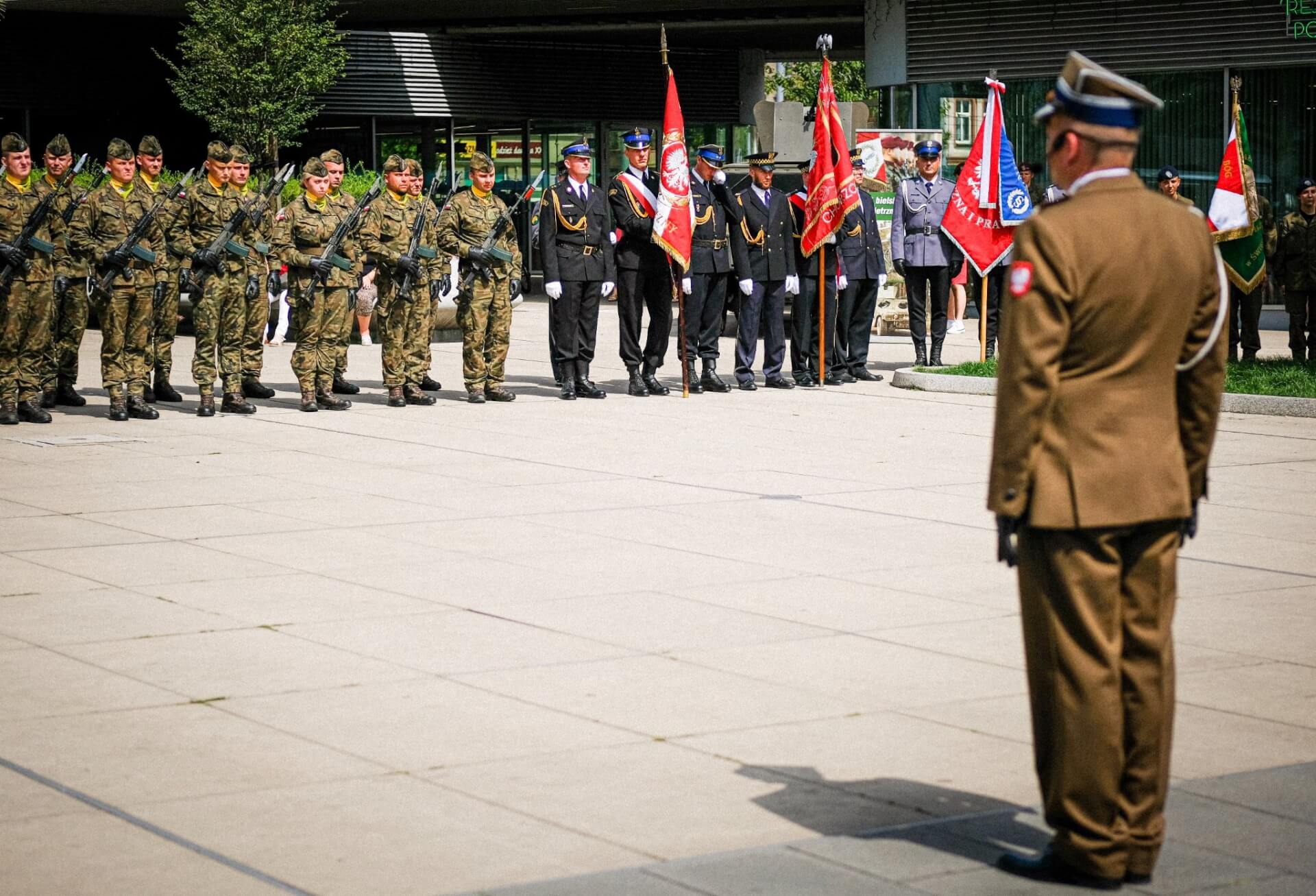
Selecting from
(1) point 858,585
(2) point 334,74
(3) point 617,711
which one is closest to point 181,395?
(1) point 858,585

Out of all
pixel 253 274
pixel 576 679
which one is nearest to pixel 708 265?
pixel 253 274

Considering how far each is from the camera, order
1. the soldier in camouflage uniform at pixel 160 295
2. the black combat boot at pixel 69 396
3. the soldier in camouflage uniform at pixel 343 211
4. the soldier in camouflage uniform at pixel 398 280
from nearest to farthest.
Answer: the soldier in camouflage uniform at pixel 160 295
the soldier in camouflage uniform at pixel 343 211
the soldier in camouflage uniform at pixel 398 280
the black combat boot at pixel 69 396

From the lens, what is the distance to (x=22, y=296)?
14.4 meters

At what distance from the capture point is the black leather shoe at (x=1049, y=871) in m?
4.44

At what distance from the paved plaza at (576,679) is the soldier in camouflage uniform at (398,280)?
3.58 meters

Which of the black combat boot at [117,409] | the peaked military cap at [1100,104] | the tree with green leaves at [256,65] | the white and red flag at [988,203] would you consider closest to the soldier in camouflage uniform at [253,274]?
the black combat boot at [117,409]

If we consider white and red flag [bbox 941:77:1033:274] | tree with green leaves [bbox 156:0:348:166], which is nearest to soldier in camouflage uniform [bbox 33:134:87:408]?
white and red flag [bbox 941:77:1033:274]

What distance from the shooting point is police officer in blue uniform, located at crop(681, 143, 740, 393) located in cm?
1655

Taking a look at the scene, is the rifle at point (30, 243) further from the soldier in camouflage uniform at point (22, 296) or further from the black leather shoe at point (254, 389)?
the black leather shoe at point (254, 389)

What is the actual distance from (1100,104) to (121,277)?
11569 millimetres

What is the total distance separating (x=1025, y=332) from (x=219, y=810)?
244cm

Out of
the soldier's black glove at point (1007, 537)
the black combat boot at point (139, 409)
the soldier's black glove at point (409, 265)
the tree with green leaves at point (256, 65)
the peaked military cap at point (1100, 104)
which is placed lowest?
the black combat boot at point (139, 409)

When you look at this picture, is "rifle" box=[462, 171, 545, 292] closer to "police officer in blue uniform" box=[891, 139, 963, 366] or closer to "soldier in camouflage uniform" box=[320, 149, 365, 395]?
"soldier in camouflage uniform" box=[320, 149, 365, 395]

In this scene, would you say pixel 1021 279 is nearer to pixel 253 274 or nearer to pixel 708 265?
pixel 253 274
